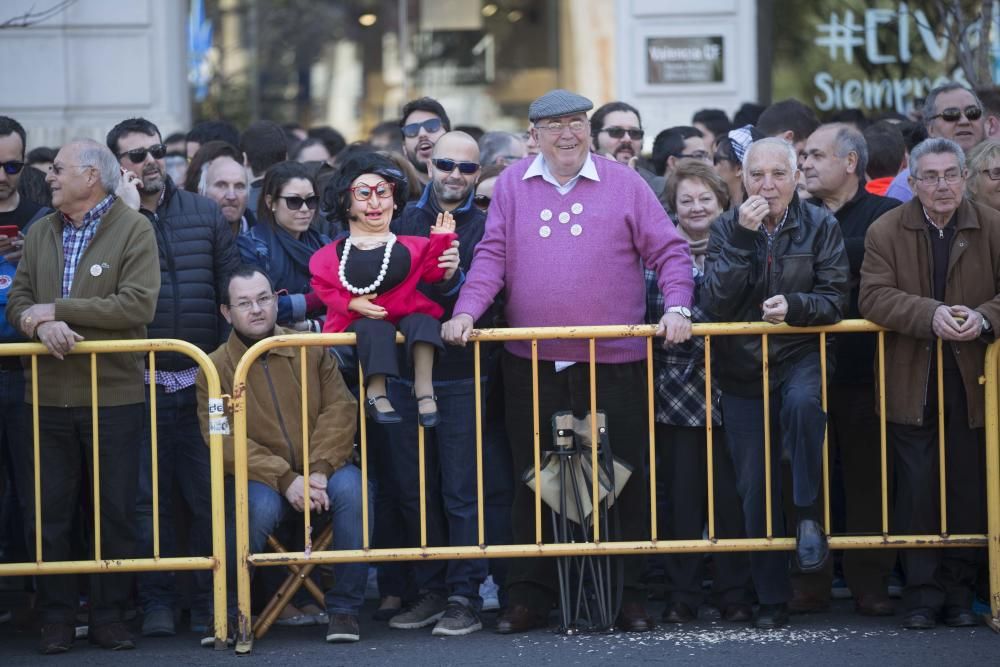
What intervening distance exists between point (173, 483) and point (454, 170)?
83.0 inches

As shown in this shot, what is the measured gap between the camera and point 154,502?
6.79m

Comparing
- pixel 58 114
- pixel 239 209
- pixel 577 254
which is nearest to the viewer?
pixel 577 254

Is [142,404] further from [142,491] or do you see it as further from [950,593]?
[950,593]

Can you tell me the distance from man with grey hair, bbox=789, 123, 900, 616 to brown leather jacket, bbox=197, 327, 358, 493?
92.8 inches

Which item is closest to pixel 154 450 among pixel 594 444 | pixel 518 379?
pixel 518 379

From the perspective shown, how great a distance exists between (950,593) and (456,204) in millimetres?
3012

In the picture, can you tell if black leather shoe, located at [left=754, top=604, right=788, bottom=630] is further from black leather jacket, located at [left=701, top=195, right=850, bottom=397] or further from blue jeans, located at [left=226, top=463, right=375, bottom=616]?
blue jeans, located at [left=226, top=463, right=375, bottom=616]

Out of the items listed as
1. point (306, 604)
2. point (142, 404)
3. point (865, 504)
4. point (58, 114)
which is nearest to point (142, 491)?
point (142, 404)

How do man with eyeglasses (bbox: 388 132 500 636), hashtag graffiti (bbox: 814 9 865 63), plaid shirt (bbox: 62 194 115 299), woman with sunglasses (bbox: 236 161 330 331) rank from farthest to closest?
hashtag graffiti (bbox: 814 9 865 63) < woman with sunglasses (bbox: 236 161 330 331) < man with eyeglasses (bbox: 388 132 500 636) < plaid shirt (bbox: 62 194 115 299)

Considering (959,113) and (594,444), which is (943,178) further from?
(959,113)

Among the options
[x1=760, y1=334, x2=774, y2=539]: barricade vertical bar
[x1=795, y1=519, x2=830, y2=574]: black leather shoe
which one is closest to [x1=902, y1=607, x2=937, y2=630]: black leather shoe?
[x1=795, y1=519, x2=830, y2=574]: black leather shoe

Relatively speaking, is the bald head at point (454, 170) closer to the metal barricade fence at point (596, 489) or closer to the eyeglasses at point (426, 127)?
the metal barricade fence at point (596, 489)

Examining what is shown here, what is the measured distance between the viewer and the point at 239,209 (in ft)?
27.4

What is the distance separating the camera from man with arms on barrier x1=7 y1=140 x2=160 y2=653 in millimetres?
6938
